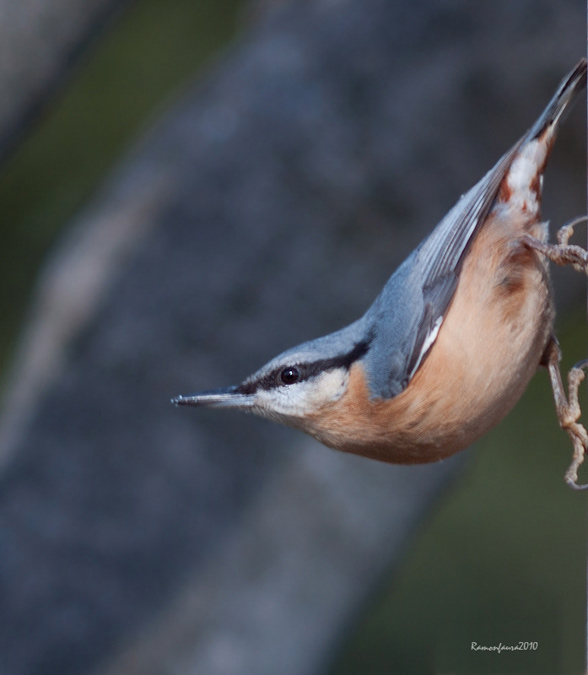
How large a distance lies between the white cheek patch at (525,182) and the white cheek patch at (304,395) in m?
0.61

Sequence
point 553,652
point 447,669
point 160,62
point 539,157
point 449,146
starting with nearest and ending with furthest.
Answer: point 539,157 → point 447,669 → point 553,652 → point 449,146 → point 160,62

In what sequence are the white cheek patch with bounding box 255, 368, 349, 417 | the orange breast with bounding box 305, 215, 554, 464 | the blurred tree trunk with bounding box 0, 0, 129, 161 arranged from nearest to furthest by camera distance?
the orange breast with bounding box 305, 215, 554, 464
the white cheek patch with bounding box 255, 368, 349, 417
the blurred tree trunk with bounding box 0, 0, 129, 161

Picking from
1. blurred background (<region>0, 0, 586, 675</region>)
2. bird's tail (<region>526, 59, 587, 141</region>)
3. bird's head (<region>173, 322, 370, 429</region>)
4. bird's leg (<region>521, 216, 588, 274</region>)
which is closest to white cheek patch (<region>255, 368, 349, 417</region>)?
bird's head (<region>173, 322, 370, 429</region>)

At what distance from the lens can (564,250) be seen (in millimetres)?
1965

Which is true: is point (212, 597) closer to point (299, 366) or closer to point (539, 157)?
point (299, 366)

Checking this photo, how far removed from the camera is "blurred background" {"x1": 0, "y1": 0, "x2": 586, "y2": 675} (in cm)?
359

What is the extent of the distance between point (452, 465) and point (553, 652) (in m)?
0.90

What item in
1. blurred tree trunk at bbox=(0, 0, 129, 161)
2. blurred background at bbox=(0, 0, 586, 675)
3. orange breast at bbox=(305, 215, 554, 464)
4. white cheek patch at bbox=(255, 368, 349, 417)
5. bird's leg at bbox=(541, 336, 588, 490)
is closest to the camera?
orange breast at bbox=(305, 215, 554, 464)

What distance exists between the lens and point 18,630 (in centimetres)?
346

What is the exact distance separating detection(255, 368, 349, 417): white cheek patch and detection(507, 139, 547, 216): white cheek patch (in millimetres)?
609

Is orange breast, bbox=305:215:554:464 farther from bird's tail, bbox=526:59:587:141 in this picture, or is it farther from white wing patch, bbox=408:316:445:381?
bird's tail, bbox=526:59:587:141

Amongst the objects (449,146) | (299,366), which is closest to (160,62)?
(449,146)

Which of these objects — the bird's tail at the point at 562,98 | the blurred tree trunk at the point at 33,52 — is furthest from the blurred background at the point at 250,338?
the bird's tail at the point at 562,98

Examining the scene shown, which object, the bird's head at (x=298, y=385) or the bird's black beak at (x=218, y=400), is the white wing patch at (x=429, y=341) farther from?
the bird's black beak at (x=218, y=400)
